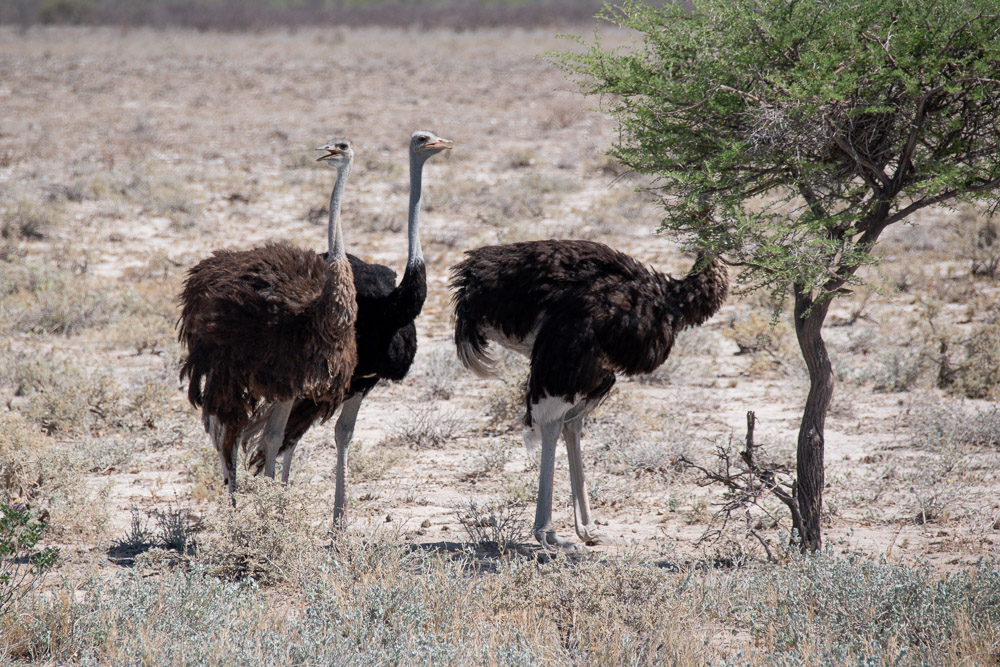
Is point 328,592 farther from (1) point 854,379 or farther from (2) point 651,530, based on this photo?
(1) point 854,379

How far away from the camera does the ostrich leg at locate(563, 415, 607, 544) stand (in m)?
5.68

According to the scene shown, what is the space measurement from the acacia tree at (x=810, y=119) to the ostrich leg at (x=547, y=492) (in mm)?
1301

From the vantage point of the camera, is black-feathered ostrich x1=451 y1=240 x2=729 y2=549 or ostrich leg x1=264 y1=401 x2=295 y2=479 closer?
black-feathered ostrich x1=451 y1=240 x2=729 y2=549

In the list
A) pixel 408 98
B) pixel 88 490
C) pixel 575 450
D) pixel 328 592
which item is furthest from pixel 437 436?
pixel 408 98

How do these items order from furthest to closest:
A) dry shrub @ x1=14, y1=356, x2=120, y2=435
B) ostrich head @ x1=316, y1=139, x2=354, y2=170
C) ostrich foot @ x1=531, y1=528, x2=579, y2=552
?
1. dry shrub @ x1=14, y1=356, x2=120, y2=435
2. ostrich head @ x1=316, y1=139, x2=354, y2=170
3. ostrich foot @ x1=531, y1=528, x2=579, y2=552

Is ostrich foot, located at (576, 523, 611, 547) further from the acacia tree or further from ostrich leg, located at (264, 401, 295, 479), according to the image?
ostrich leg, located at (264, 401, 295, 479)

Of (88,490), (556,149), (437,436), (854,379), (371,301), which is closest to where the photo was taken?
(371,301)

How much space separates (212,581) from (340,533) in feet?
2.84

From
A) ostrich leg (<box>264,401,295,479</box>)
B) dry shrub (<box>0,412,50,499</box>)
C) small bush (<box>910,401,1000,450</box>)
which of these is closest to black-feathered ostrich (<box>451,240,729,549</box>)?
ostrich leg (<box>264,401,295,479</box>)

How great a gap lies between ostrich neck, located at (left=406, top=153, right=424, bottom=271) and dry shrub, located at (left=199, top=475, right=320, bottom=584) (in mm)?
1453

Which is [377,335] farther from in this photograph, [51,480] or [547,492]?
[51,480]

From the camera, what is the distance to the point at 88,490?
238 inches

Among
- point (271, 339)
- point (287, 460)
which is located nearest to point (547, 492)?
point (287, 460)

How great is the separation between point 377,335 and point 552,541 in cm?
152
